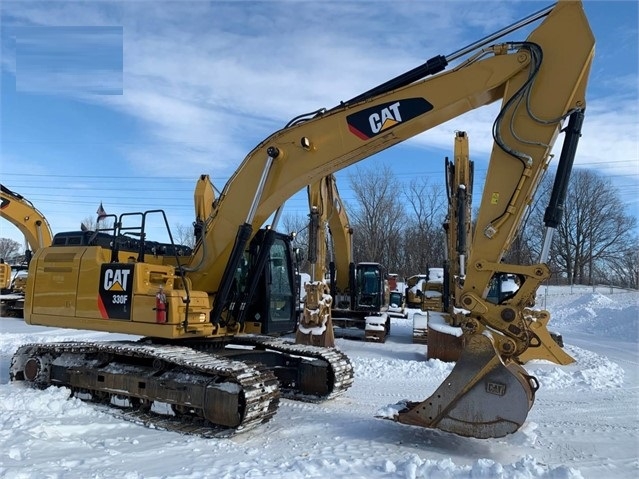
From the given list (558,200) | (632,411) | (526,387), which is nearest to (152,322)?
(526,387)

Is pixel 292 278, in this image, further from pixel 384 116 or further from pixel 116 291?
pixel 384 116

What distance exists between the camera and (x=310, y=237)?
13.5 meters

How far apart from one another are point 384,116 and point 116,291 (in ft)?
13.2

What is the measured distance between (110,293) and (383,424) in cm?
383

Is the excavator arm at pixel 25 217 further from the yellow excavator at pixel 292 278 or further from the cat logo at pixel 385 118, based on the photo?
the cat logo at pixel 385 118

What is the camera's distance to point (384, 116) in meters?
6.39

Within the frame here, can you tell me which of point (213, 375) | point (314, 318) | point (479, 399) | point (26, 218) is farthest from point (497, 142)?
point (26, 218)

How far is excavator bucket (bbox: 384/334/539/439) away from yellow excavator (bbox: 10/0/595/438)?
0.04 ft

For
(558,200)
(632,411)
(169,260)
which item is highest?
(558,200)

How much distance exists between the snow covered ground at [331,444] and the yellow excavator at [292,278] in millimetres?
363

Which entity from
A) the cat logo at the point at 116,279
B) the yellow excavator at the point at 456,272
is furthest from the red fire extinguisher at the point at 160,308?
the yellow excavator at the point at 456,272

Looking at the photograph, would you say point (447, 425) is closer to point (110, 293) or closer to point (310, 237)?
point (110, 293)

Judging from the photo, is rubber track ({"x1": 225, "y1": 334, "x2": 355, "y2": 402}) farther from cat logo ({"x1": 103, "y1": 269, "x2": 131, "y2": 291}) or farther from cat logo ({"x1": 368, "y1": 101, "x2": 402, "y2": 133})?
cat logo ({"x1": 368, "y1": 101, "x2": 402, "y2": 133})

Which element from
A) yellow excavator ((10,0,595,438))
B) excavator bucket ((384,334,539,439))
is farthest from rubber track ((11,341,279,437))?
excavator bucket ((384,334,539,439))
